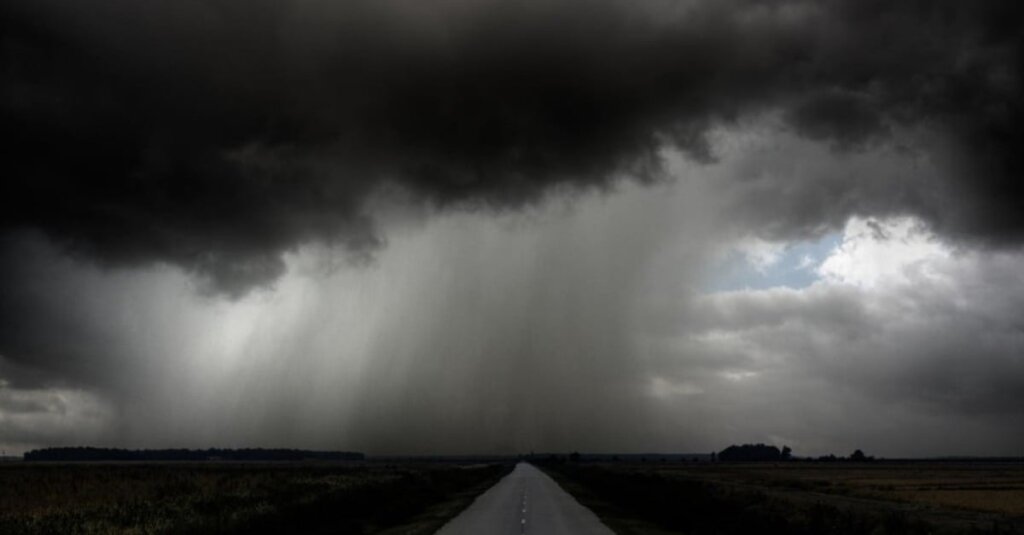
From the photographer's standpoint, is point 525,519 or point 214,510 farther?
point 214,510

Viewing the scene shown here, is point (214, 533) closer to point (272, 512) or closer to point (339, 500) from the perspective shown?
point (272, 512)

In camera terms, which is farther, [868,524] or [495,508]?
[495,508]

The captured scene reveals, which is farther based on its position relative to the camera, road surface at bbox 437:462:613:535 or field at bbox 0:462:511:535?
field at bbox 0:462:511:535

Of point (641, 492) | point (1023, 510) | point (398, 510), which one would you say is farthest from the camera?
point (641, 492)

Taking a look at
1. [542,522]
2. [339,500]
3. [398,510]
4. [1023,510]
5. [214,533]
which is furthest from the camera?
[1023,510]

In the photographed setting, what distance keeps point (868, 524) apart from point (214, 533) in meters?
26.4

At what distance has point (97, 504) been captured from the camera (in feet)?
131

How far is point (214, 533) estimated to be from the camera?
27.6 m

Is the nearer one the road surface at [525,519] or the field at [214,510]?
the road surface at [525,519]

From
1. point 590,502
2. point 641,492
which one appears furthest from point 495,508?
point 641,492

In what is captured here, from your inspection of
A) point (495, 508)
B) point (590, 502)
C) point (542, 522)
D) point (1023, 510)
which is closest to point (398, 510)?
point (495, 508)

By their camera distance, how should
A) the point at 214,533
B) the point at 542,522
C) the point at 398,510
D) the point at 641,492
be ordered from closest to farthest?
the point at 214,533 < the point at 542,522 < the point at 398,510 < the point at 641,492

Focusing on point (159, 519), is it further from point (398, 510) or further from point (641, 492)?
Result: point (641, 492)

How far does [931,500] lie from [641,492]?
21.7 m
